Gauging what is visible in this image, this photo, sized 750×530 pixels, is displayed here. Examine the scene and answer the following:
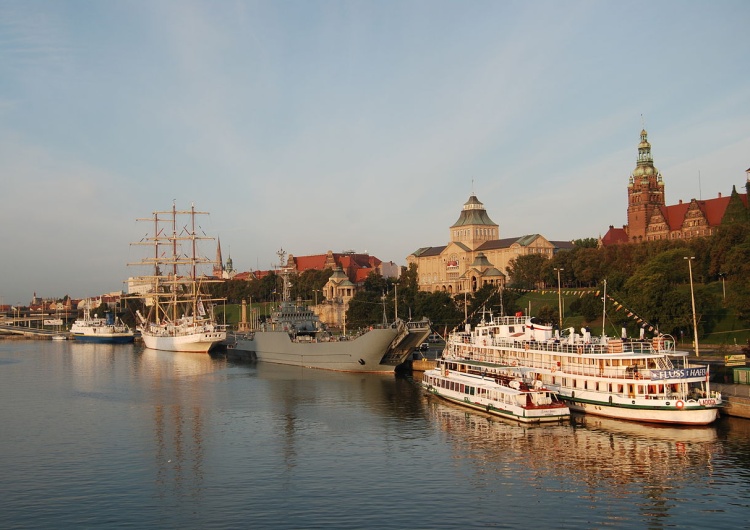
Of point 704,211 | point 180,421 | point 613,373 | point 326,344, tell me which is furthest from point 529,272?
point 180,421

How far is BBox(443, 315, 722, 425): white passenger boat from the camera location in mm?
50469

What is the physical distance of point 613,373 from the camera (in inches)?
2124

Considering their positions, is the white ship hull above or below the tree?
below

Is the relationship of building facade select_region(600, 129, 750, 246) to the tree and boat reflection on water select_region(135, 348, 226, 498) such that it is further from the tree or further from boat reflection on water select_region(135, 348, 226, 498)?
boat reflection on water select_region(135, 348, 226, 498)

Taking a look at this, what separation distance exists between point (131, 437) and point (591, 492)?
31.9m

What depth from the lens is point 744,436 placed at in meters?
46.2

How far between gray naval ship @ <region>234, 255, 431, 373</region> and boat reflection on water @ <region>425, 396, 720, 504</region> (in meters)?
32.0

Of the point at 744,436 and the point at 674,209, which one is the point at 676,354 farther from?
the point at 674,209

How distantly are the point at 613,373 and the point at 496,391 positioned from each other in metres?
8.88

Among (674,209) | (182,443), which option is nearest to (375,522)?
(182,443)

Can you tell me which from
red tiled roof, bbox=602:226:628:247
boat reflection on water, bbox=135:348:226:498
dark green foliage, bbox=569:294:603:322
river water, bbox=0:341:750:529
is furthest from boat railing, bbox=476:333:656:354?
red tiled roof, bbox=602:226:628:247

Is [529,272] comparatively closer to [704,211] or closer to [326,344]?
[704,211]

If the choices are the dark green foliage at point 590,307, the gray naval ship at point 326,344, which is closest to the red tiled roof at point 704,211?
the dark green foliage at point 590,307

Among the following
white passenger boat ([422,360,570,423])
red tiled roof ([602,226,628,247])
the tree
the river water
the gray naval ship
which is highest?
red tiled roof ([602,226,628,247])
